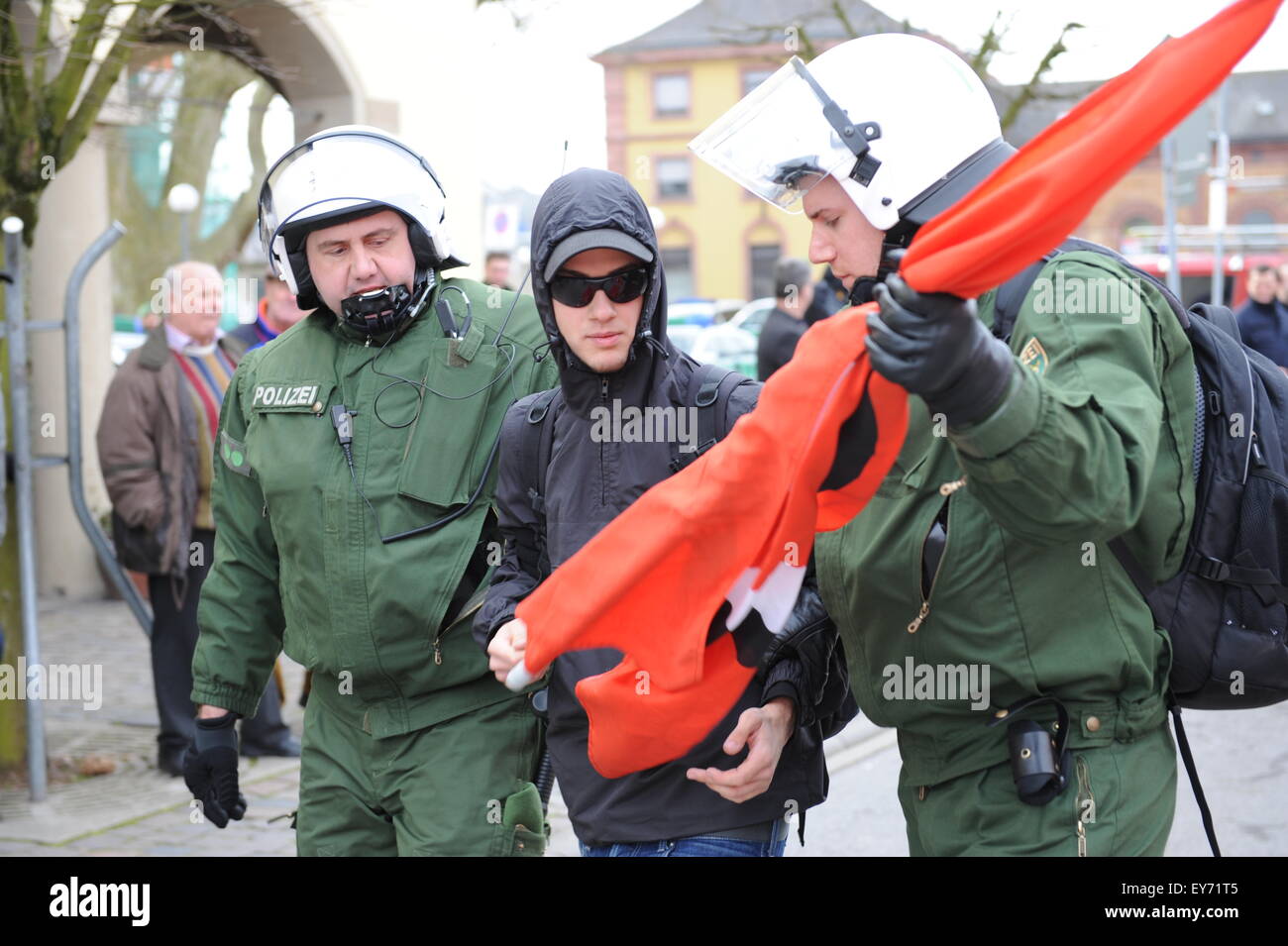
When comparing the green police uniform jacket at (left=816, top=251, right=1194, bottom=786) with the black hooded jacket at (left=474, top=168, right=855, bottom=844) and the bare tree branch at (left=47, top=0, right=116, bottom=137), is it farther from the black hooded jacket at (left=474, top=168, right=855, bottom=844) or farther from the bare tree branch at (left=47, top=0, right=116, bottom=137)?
the bare tree branch at (left=47, top=0, right=116, bottom=137)

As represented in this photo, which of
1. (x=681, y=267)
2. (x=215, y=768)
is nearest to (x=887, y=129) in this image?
(x=215, y=768)

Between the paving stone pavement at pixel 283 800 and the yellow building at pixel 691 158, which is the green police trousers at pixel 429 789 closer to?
the paving stone pavement at pixel 283 800

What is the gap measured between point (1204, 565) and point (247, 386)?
217 centimetres

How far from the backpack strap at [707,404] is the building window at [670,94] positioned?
177ft

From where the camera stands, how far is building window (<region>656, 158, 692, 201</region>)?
5678 cm

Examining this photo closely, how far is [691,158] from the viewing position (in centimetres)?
5531

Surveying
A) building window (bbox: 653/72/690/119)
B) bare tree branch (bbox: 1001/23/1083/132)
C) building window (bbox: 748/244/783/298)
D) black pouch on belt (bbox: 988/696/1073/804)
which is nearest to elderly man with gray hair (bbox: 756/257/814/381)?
bare tree branch (bbox: 1001/23/1083/132)

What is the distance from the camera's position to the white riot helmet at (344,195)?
3.27 meters

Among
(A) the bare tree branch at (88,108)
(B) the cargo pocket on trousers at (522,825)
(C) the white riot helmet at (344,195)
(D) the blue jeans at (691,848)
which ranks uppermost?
(A) the bare tree branch at (88,108)

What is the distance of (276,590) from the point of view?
3.50 meters

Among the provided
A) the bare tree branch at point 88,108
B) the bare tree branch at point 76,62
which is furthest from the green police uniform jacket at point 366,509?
the bare tree branch at point 88,108

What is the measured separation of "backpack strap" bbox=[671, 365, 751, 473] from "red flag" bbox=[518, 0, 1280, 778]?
1.16 ft
